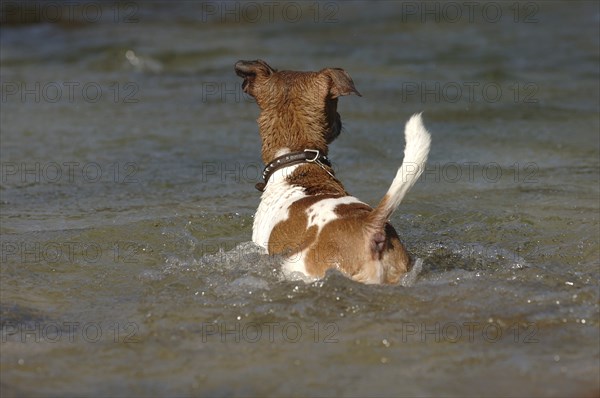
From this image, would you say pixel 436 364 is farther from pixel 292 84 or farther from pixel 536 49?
pixel 536 49

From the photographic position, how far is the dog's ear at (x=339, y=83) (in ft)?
21.3

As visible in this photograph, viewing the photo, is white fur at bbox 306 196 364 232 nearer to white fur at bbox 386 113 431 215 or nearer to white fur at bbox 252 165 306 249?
white fur at bbox 252 165 306 249

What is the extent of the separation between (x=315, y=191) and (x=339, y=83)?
2.65 feet

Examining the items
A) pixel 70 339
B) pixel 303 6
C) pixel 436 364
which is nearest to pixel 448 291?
pixel 436 364

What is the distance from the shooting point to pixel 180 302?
20.1 feet

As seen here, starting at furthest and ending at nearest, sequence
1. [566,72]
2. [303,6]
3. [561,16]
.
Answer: [303,6] < [561,16] < [566,72]

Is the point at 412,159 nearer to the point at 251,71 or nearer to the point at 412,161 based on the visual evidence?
the point at 412,161

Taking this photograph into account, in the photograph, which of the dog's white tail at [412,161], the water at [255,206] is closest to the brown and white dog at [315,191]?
the dog's white tail at [412,161]

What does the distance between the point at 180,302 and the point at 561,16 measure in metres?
→ 14.3

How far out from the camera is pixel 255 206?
8797 millimetres

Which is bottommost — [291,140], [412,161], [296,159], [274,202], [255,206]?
[255,206]

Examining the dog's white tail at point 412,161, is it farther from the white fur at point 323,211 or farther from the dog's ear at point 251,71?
the dog's ear at point 251,71

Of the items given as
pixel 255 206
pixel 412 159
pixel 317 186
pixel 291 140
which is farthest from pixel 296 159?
pixel 255 206

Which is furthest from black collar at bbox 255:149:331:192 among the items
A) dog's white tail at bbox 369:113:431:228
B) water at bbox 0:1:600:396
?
dog's white tail at bbox 369:113:431:228
